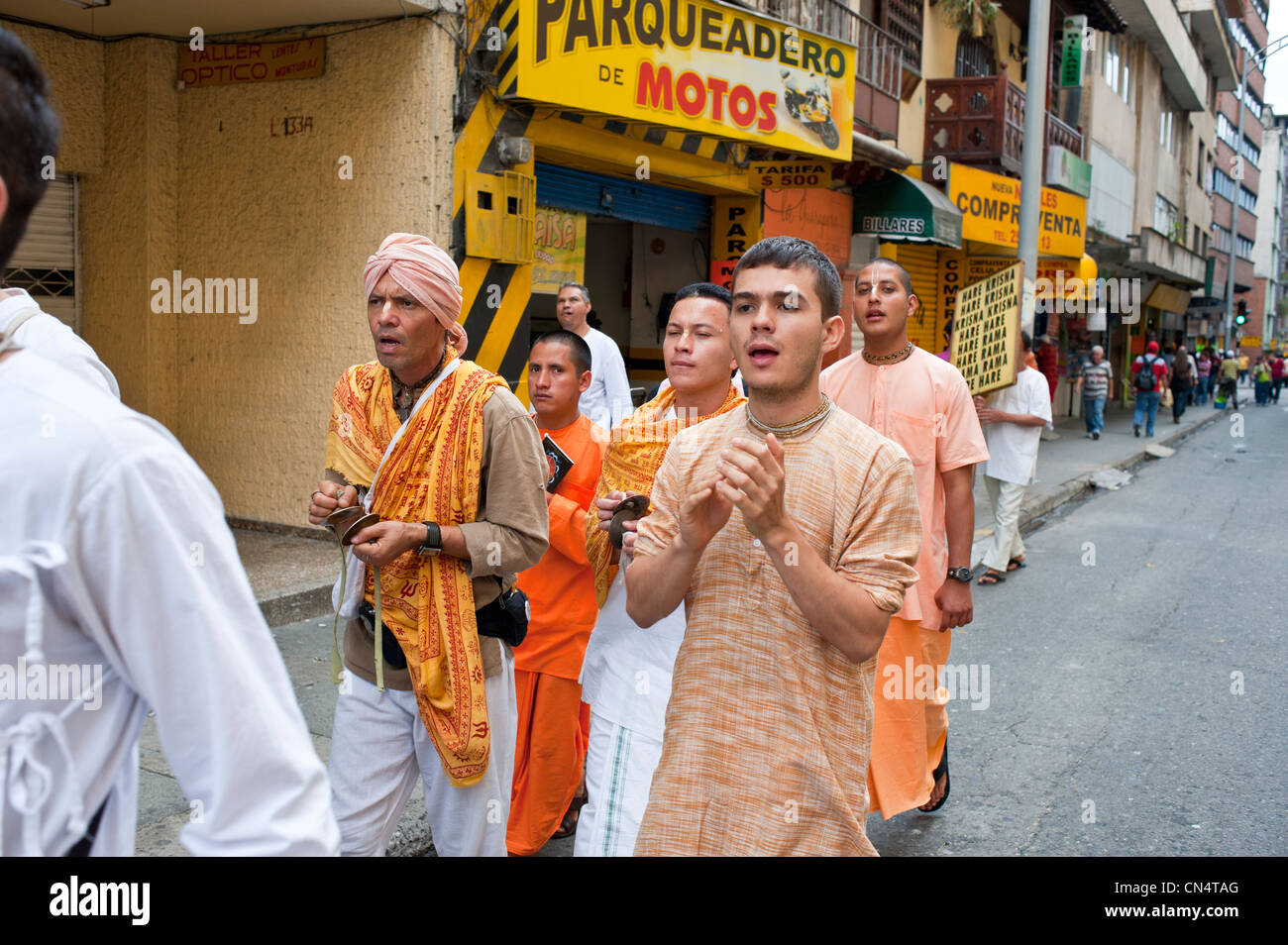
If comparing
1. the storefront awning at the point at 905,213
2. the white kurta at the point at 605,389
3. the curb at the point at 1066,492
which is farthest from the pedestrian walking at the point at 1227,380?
the white kurta at the point at 605,389

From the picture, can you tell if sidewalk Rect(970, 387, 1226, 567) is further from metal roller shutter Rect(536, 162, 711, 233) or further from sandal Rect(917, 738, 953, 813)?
sandal Rect(917, 738, 953, 813)

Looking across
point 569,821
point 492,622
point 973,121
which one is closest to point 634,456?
point 492,622

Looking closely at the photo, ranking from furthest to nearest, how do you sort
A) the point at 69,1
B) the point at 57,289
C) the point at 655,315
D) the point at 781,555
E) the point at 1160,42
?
the point at 1160,42
the point at 655,315
the point at 57,289
the point at 69,1
the point at 781,555

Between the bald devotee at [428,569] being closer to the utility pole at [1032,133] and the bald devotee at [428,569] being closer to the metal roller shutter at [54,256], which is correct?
the metal roller shutter at [54,256]

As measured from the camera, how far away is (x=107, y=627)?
123 cm

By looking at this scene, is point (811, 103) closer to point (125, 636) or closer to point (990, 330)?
point (990, 330)

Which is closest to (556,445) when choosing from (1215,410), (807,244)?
(807,244)

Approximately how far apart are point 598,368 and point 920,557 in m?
4.21

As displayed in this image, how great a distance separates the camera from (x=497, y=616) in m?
3.25

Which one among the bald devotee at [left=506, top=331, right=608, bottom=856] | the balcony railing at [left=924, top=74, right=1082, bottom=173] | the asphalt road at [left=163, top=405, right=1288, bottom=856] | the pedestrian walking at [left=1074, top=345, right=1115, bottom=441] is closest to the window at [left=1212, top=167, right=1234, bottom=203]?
the pedestrian walking at [left=1074, top=345, right=1115, bottom=441]

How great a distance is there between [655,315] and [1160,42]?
2292 centimetres

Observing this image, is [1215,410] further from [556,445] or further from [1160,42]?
[556,445]

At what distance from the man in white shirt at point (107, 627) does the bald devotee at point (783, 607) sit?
1096mm

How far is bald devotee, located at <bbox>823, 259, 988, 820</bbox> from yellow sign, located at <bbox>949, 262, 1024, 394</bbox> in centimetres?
305
